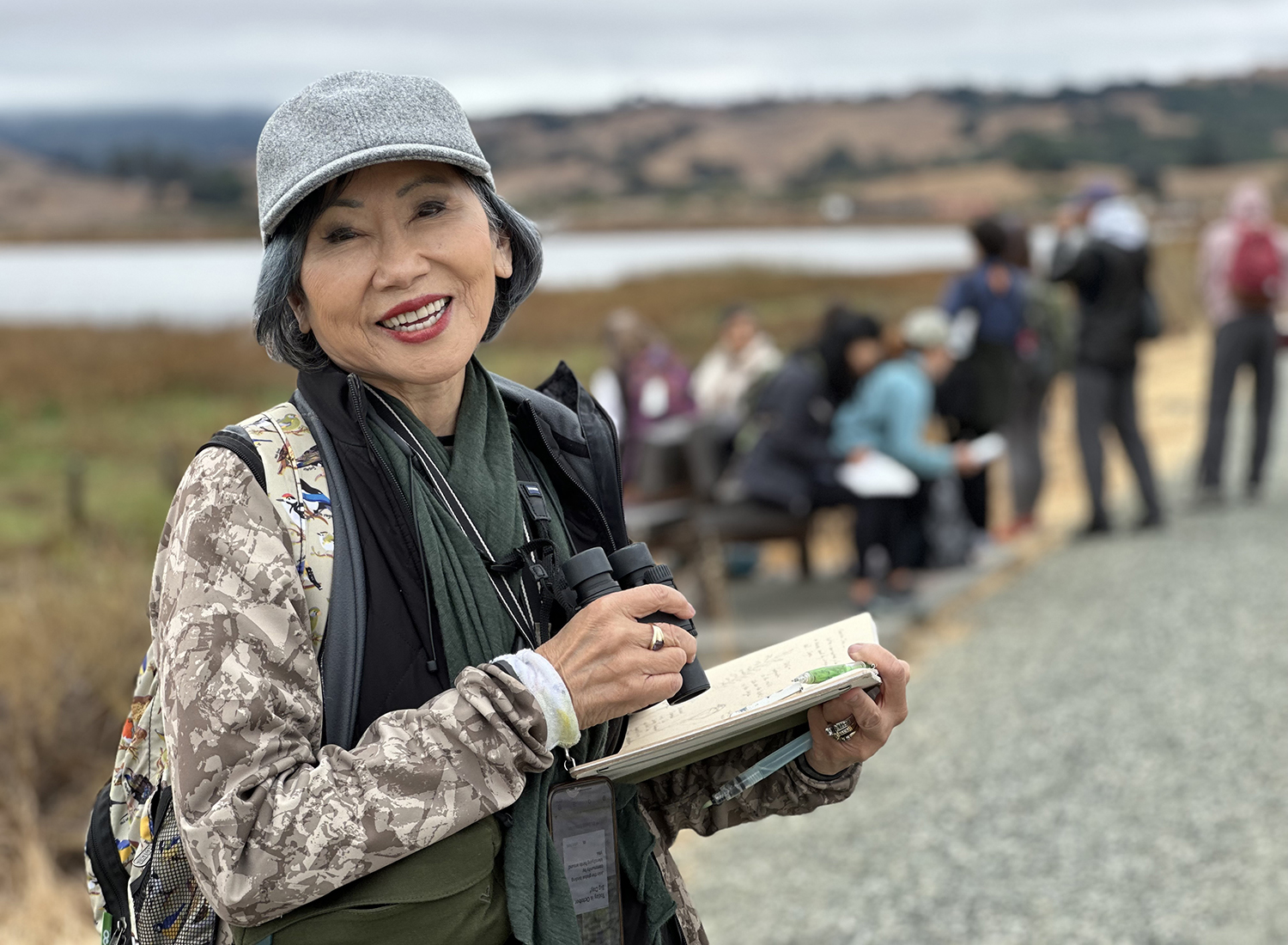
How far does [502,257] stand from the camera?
1820mm

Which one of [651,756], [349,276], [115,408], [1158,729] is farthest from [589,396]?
[115,408]

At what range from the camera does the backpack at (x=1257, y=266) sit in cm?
892

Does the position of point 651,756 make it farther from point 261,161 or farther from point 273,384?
point 273,384

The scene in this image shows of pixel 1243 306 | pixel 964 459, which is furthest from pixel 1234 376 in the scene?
pixel 964 459

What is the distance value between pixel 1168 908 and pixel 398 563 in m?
3.67

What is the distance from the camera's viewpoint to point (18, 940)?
13.1 feet

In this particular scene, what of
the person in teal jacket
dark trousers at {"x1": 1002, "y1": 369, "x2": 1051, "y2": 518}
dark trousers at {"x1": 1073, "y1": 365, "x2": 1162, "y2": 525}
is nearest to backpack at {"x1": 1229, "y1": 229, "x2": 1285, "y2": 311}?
dark trousers at {"x1": 1073, "y1": 365, "x2": 1162, "y2": 525}

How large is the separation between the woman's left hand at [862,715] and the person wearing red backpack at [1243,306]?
8.06 m

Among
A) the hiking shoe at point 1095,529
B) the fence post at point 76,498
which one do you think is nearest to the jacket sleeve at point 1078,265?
the hiking shoe at point 1095,529

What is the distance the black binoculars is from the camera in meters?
1.55

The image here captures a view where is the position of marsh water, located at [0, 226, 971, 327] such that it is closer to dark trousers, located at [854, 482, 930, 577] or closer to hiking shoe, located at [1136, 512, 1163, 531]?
dark trousers, located at [854, 482, 930, 577]

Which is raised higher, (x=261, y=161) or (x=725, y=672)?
(x=261, y=161)

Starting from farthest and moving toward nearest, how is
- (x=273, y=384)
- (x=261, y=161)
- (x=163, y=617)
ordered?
(x=273, y=384) → (x=261, y=161) → (x=163, y=617)

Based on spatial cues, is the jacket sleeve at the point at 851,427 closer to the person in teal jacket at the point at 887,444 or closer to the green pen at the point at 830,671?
the person in teal jacket at the point at 887,444
